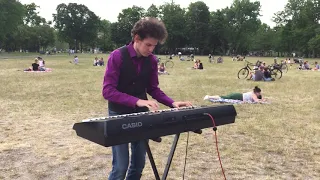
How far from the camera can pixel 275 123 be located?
905 centimetres

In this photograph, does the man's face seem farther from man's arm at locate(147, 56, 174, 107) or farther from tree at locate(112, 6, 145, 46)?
tree at locate(112, 6, 145, 46)

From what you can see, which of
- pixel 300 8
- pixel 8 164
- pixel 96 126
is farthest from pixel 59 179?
pixel 300 8

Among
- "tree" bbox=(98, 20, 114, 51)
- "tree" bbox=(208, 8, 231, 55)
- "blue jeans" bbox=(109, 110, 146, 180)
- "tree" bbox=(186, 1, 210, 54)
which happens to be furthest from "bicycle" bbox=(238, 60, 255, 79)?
"tree" bbox=(98, 20, 114, 51)

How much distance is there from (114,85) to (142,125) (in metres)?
0.67

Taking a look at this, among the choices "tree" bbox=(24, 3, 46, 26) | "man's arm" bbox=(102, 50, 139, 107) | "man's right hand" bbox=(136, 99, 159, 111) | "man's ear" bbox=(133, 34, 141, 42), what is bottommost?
"man's right hand" bbox=(136, 99, 159, 111)

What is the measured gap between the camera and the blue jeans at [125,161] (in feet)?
10.9

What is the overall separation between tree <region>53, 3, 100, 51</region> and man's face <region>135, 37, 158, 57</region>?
10044 centimetres

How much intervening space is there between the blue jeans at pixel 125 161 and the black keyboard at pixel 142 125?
2.00 feet

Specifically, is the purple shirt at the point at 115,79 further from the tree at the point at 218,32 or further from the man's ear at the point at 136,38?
the tree at the point at 218,32

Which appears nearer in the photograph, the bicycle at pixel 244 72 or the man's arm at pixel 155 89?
the man's arm at pixel 155 89

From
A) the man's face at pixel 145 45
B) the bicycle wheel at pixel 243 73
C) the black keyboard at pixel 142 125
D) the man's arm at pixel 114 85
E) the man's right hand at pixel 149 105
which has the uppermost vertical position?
the man's face at pixel 145 45

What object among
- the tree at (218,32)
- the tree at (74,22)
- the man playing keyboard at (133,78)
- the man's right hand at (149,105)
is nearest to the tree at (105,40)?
the tree at (74,22)

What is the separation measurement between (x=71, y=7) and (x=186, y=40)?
34.1 metres

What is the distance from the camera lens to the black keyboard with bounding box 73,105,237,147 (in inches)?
99.4
